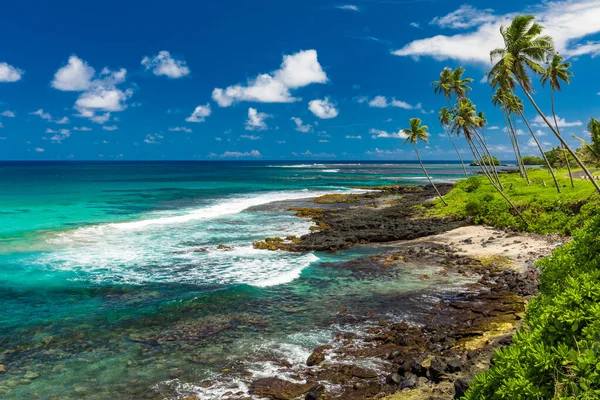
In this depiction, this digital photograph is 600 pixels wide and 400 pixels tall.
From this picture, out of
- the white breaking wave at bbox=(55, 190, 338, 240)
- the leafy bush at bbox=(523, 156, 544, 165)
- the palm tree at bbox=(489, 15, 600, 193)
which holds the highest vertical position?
the palm tree at bbox=(489, 15, 600, 193)

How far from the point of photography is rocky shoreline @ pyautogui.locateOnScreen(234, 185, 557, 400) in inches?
391

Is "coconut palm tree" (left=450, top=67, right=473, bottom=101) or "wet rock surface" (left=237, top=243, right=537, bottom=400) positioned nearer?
"wet rock surface" (left=237, top=243, right=537, bottom=400)

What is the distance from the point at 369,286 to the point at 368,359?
721 cm

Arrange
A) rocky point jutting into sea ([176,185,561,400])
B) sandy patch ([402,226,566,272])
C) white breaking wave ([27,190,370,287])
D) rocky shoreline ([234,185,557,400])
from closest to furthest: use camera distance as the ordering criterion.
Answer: rocky shoreline ([234,185,557,400]) → rocky point jutting into sea ([176,185,561,400]) → white breaking wave ([27,190,370,287]) → sandy patch ([402,226,566,272])

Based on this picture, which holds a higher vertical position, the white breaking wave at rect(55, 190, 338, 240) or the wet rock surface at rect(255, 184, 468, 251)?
the white breaking wave at rect(55, 190, 338, 240)

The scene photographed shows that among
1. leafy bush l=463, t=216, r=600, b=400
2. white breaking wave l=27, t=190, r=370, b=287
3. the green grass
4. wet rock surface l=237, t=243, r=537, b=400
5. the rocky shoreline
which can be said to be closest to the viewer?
leafy bush l=463, t=216, r=600, b=400

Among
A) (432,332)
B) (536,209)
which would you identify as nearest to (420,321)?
(432,332)

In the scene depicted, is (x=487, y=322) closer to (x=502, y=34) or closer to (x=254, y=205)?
(x=502, y=34)

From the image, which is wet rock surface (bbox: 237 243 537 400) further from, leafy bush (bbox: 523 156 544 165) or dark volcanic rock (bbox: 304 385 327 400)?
leafy bush (bbox: 523 156 544 165)

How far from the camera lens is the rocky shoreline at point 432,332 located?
32.6 ft

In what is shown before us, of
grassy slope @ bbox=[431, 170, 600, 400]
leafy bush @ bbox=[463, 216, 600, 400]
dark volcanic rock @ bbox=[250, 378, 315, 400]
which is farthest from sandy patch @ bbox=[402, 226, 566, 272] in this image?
leafy bush @ bbox=[463, 216, 600, 400]

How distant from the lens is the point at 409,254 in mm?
24891

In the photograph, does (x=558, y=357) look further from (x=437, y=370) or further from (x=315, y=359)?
(x=315, y=359)

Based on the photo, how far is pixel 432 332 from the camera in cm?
1324
